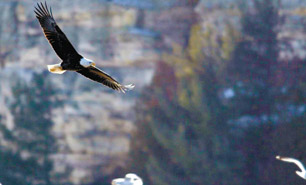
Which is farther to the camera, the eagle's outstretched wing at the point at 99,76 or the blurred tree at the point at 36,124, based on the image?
the blurred tree at the point at 36,124

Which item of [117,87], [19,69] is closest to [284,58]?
[19,69]

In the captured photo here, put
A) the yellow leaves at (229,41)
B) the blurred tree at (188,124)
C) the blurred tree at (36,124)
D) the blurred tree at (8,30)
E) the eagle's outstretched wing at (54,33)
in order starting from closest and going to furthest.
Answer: the eagle's outstretched wing at (54,33) < the blurred tree at (188,124) < the yellow leaves at (229,41) < the blurred tree at (36,124) < the blurred tree at (8,30)

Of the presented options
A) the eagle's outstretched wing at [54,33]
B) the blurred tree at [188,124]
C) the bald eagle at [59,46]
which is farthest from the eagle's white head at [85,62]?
the blurred tree at [188,124]

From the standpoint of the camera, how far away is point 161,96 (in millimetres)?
23047

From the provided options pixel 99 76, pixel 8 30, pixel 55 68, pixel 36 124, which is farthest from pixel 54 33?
pixel 8 30

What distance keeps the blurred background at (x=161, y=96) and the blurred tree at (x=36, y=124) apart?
0.11ft

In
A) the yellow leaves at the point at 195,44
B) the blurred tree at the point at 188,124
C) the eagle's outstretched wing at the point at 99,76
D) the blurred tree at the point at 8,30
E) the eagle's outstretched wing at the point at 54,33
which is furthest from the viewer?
the blurred tree at the point at 8,30

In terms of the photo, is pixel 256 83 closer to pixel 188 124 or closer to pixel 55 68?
pixel 188 124

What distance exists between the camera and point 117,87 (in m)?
8.54

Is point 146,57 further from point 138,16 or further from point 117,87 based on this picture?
point 117,87

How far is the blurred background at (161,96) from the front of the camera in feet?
69.1

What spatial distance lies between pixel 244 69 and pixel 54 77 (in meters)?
6.29

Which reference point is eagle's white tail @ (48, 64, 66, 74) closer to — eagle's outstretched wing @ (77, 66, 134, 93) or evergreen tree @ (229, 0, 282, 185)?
eagle's outstretched wing @ (77, 66, 134, 93)

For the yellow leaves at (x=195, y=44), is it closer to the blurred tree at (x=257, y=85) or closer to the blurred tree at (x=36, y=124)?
the blurred tree at (x=257, y=85)
